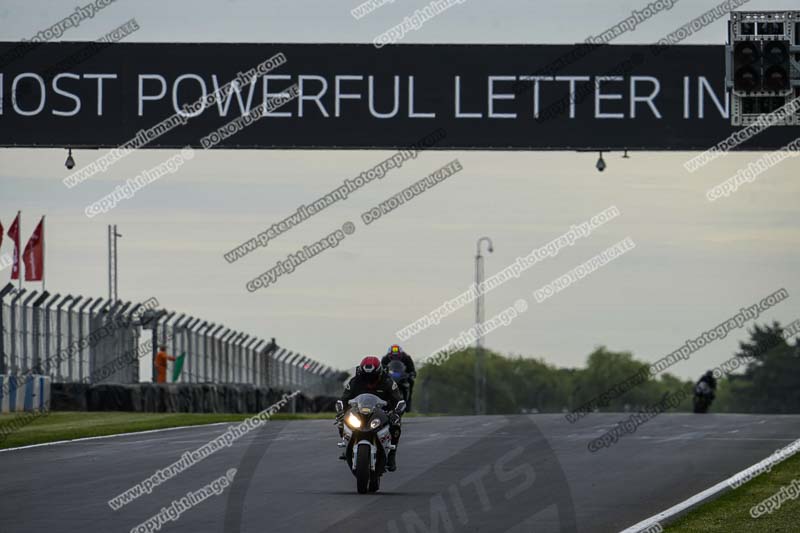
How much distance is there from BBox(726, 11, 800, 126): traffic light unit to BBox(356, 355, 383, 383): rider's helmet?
20.1 feet

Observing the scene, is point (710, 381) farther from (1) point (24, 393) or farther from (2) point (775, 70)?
(2) point (775, 70)

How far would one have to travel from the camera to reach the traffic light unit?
19594 mm

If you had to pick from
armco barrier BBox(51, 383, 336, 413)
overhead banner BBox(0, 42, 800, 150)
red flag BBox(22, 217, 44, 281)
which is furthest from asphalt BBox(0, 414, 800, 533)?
red flag BBox(22, 217, 44, 281)

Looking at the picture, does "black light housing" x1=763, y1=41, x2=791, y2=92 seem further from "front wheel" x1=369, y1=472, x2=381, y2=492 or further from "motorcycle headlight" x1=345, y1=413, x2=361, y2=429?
"front wheel" x1=369, y1=472, x2=381, y2=492

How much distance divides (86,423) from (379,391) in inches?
534

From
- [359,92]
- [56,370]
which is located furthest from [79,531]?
[56,370]

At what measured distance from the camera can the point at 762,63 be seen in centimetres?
1961

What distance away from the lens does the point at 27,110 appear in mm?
27188

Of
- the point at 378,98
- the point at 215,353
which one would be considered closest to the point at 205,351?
the point at 215,353

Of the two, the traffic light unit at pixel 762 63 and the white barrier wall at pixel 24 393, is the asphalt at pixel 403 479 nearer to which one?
the traffic light unit at pixel 762 63

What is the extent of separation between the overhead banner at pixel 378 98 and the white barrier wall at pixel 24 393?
527cm

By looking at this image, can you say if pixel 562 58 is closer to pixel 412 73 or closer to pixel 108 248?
pixel 412 73

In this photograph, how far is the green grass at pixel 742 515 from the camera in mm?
13242

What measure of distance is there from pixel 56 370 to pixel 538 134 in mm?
12233
